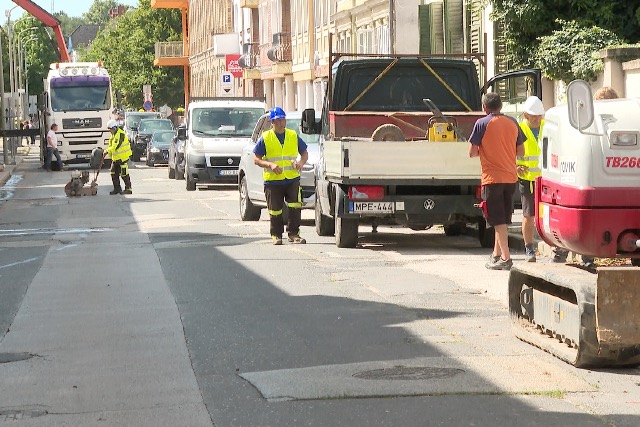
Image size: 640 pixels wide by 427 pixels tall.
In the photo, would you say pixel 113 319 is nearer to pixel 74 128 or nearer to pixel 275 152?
pixel 275 152

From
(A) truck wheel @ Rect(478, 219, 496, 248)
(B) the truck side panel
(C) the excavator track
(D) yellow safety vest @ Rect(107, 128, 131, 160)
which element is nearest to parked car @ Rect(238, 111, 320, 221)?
(A) truck wheel @ Rect(478, 219, 496, 248)

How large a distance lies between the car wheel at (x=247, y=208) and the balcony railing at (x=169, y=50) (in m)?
75.7

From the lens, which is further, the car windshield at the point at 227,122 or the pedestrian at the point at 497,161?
the car windshield at the point at 227,122

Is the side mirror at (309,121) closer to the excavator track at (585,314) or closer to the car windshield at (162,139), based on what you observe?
the excavator track at (585,314)

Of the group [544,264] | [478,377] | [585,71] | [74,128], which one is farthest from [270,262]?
[74,128]

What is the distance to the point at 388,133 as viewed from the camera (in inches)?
774

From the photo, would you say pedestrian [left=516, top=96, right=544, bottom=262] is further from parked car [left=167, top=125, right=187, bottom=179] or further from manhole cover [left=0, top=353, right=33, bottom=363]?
parked car [left=167, top=125, right=187, bottom=179]

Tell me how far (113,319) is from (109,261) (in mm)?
5553

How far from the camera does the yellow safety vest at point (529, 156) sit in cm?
1633

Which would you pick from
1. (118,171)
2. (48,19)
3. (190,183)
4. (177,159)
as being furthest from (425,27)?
(48,19)

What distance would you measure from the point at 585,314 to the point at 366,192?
9.15m

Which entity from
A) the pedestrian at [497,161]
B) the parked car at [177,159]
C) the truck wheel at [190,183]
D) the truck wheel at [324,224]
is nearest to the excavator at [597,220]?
the pedestrian at [497,161]

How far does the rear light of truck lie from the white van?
16114 mm

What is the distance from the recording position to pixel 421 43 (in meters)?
42.7
